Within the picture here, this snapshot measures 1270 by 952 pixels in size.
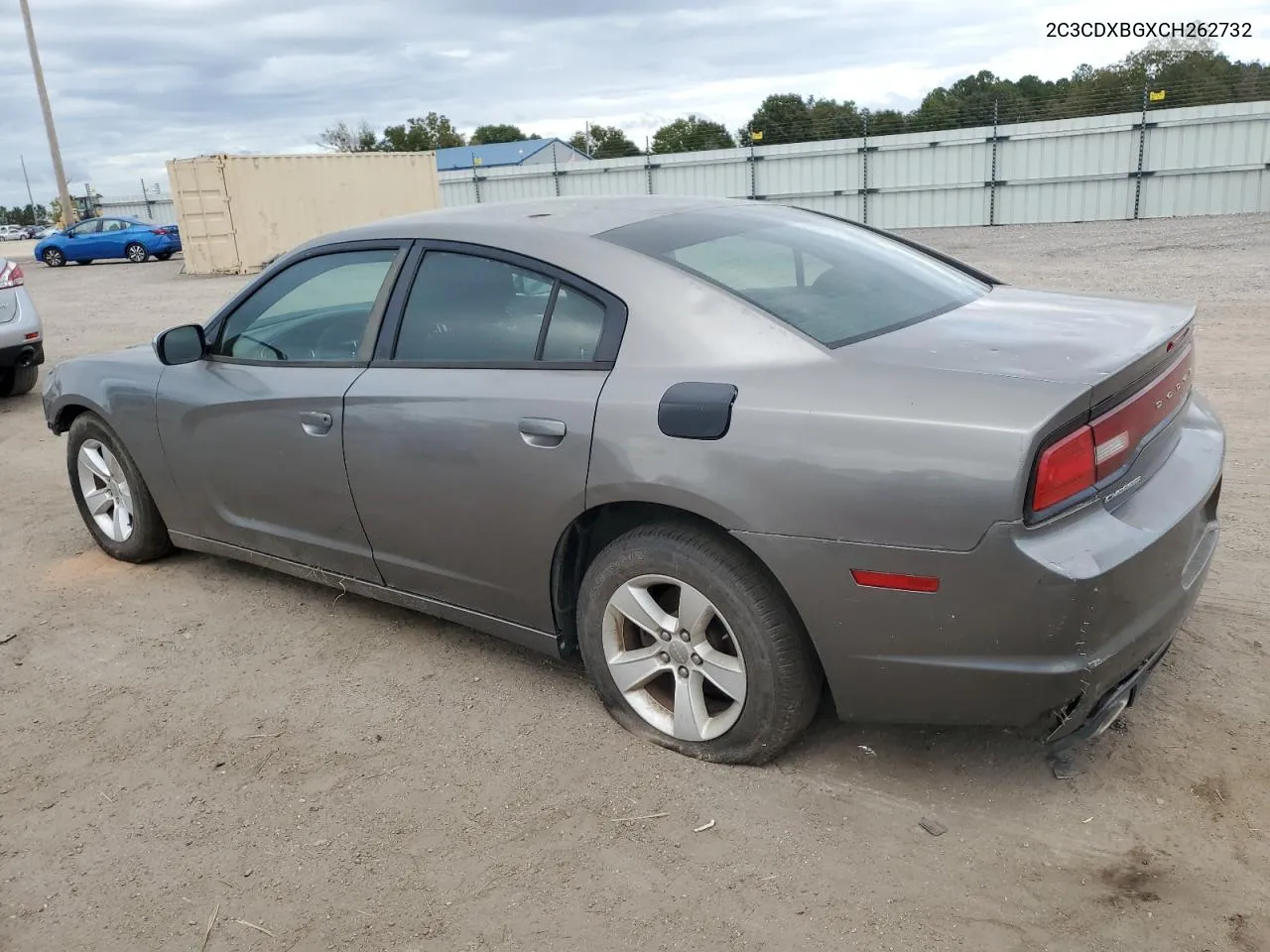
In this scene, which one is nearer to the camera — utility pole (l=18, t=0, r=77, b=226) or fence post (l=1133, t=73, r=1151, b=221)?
fence post (l=1133, t=73, r=1151, b=221)

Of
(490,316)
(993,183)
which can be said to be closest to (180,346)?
(490,316)

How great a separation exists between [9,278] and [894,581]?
902 centimetres

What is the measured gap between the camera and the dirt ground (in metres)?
2.46

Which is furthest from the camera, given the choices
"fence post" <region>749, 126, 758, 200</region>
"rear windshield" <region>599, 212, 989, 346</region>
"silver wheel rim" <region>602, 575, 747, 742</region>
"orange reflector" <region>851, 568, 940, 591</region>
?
"fence post" <region>749, 126, 758, 200</region>

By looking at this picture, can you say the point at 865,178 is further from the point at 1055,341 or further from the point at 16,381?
the point at 1055,341

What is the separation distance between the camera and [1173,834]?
262cm

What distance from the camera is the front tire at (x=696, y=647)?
2811 millimetres

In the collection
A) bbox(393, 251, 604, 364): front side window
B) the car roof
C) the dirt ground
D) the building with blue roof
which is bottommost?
the dirt ground

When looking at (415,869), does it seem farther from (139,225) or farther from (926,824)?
(139,225)

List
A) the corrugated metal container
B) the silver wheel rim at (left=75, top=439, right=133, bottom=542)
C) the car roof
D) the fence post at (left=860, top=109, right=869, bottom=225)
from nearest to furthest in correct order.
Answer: the car roof
the silver wheel rim at (left=75, top=439, right=133, bottom=542)
the fence post at (left=860, top=109, right=869, bottom=225)
the corrugated metal container

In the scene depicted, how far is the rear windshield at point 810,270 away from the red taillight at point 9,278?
767cm

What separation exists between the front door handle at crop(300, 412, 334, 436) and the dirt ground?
85 centimetres

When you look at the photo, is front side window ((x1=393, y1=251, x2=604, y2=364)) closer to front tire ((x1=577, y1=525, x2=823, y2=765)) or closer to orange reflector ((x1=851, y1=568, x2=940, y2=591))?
front tire ((x1=577, y1=525, x2=823, y2=765))

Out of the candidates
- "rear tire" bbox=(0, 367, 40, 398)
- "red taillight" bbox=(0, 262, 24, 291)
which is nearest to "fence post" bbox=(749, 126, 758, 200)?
"rear tire" bbox=(0, 367, 40, 398)
